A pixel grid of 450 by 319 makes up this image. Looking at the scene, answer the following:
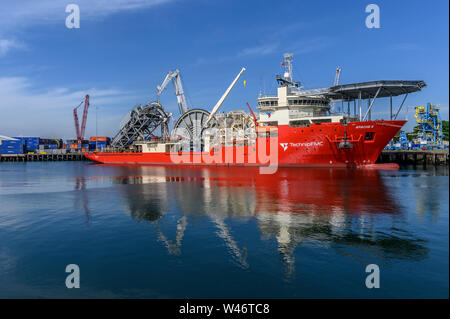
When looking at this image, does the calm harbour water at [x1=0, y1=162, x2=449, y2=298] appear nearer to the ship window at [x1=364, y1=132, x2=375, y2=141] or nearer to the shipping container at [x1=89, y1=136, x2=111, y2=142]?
the ship window at [x1=364, y1=132, x2=375, y2=141]

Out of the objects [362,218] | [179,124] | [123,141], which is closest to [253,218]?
[362,218]

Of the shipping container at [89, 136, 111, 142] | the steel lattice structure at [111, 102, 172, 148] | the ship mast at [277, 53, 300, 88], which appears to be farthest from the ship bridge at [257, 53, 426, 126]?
the shipping container at [89, 136, 111, 142]

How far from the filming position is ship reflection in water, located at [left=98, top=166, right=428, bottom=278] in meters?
9.52

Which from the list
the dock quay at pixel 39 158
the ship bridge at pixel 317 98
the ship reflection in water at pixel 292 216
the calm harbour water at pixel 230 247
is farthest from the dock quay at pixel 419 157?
the dock quay at pixel 39 158

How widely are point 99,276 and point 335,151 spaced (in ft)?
111

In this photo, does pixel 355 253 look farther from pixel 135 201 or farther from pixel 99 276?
pixel 135 201

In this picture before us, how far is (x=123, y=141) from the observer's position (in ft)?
232

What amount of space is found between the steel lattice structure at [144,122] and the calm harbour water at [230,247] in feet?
162

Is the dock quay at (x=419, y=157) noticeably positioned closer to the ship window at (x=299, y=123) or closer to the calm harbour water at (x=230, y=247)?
the ship window at (x=299, y=123)

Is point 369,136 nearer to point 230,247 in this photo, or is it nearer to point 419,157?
point 419,157

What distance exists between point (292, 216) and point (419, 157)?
5010 cm

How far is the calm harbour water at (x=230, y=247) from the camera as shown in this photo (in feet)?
23.4

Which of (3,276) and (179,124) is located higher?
(179,124)

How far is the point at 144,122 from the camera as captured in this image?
6638cm
